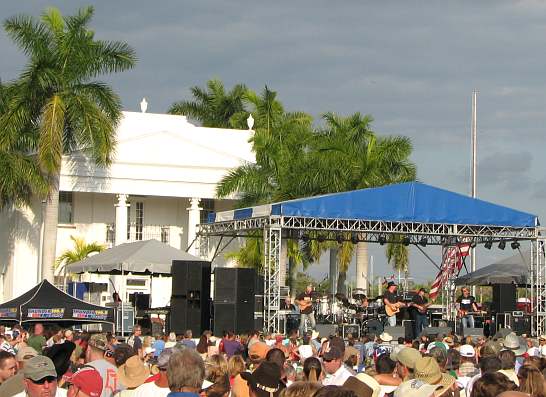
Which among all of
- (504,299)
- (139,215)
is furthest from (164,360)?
(139,215)

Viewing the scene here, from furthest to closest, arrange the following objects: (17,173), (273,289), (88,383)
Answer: (17,173) < (273,289) < (88,383)

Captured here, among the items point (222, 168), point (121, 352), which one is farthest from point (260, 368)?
point (222, 168)

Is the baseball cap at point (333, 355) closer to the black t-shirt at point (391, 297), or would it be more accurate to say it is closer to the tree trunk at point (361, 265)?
the black t-shirt at point (391, 297)

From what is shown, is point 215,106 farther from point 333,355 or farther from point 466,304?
point 333,355

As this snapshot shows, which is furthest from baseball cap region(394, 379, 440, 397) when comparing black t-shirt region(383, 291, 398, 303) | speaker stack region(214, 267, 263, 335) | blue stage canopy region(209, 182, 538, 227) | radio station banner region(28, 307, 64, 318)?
black t-shirt region(383, 291, 398, 303)

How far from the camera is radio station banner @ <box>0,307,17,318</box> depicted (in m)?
23.5

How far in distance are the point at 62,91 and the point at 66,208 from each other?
7877mm

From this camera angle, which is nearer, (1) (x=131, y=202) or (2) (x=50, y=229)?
(2) (x=50, y=229)

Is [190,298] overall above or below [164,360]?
above

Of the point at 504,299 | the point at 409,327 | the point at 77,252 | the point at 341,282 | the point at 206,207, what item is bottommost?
the point at 409,327

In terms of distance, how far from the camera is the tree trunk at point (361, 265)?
46.2 meters

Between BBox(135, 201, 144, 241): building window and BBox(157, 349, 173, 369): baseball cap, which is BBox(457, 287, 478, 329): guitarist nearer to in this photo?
BBox(135, 201, 144, 241): building window

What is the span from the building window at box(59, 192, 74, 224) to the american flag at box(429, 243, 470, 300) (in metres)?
15.1

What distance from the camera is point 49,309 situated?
2377cm
